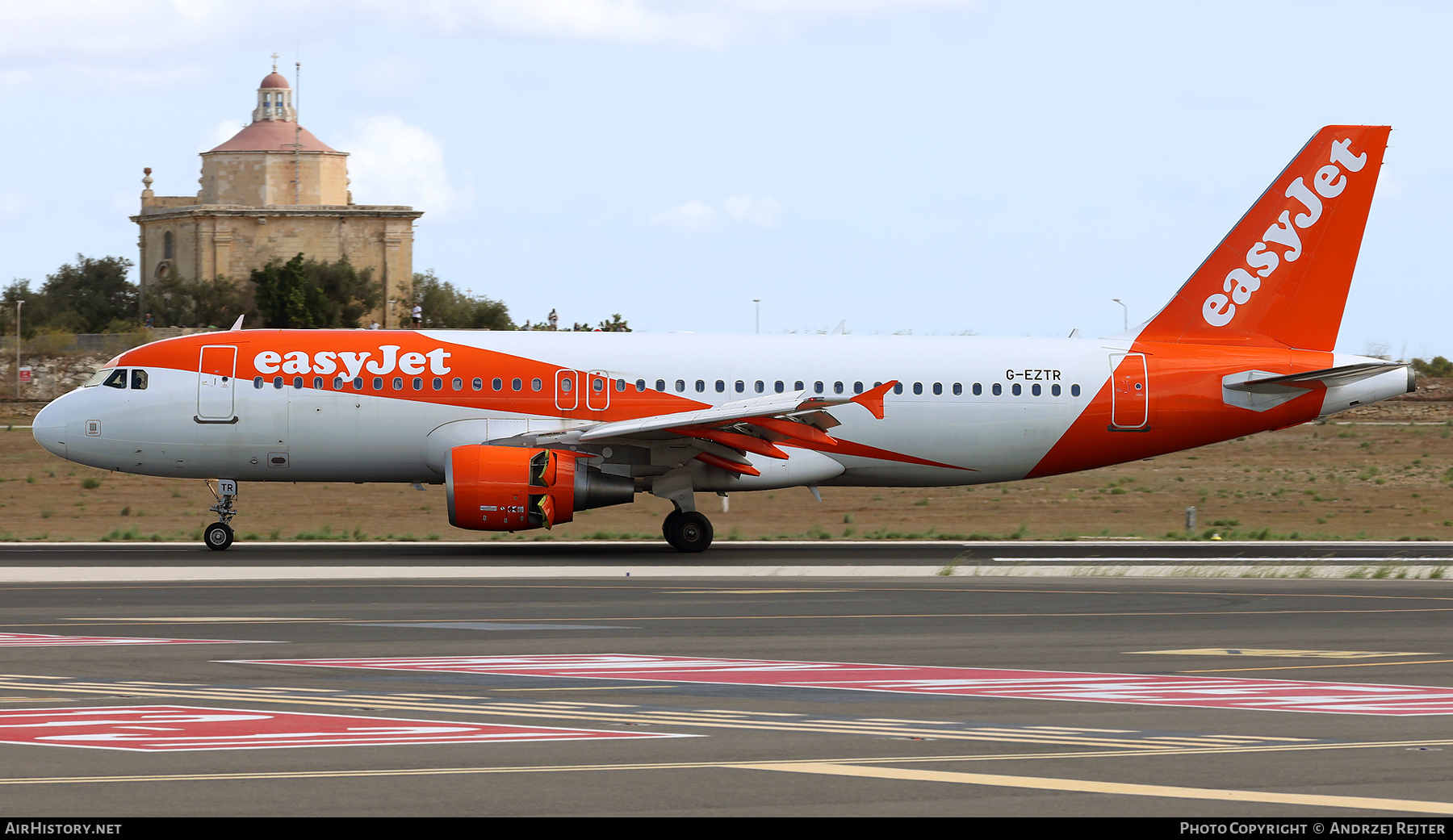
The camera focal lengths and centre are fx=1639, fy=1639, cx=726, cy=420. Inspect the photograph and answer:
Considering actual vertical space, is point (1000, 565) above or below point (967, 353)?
below

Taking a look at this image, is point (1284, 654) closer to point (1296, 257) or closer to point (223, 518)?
point (1296, 257)

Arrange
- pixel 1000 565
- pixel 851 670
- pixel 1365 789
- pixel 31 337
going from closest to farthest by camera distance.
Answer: pixel 1365 789 → pixel 851 670 → pixel 1000 565 → pixel 31 337

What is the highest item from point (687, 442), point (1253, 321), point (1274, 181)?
point (1274, 181)

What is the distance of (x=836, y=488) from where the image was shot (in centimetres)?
4528

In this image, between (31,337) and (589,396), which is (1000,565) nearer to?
(589,396)

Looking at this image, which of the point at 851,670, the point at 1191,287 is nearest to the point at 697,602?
the point at 851,670

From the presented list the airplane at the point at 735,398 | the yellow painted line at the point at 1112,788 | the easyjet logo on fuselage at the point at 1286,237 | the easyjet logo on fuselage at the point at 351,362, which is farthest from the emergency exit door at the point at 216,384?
the yellow painted line at the point at 1112,788

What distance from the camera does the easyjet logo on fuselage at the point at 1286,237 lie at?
30.7 metres

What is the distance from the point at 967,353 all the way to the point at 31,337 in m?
70.4

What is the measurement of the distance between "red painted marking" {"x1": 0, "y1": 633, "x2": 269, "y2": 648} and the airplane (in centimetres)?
1064

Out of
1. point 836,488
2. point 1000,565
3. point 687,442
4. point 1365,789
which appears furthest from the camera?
point 836,488

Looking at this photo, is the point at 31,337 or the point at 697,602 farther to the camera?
the point at 31,337

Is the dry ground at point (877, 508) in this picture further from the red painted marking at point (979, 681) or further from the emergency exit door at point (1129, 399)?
the red painted marking at point (979, 681)

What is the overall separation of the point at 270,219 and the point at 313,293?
19.3 meters
